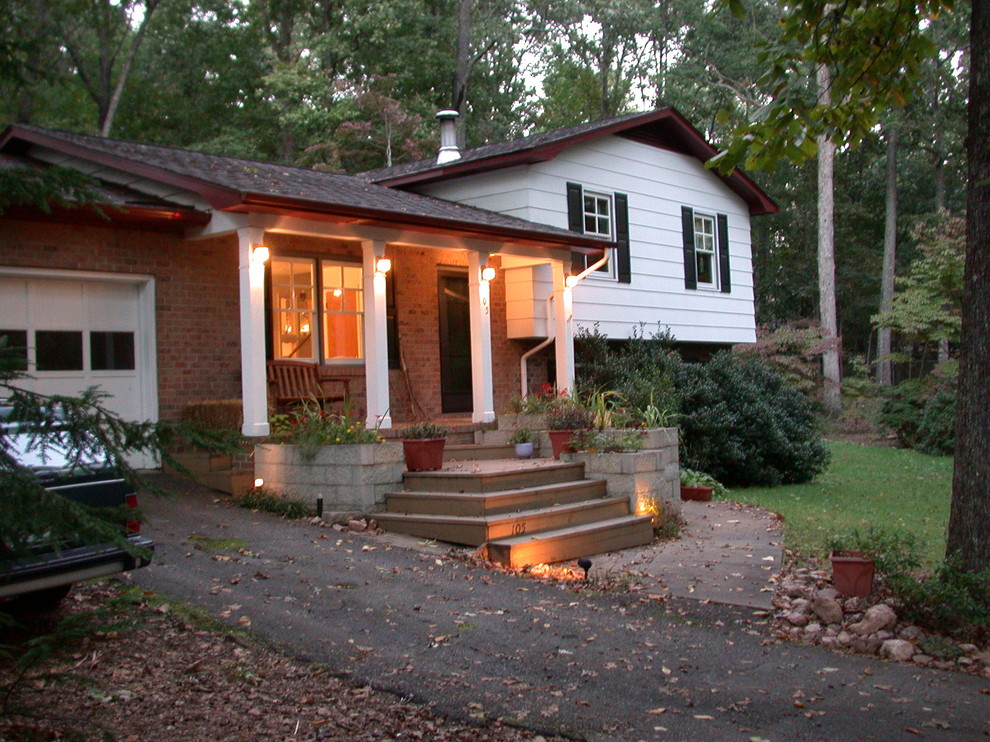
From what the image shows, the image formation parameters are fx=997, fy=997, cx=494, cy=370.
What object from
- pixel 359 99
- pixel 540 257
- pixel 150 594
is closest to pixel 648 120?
pixel 540 257

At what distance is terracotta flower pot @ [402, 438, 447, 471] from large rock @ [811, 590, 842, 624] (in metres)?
4.26

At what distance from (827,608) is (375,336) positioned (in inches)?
235

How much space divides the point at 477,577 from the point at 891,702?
131 inches

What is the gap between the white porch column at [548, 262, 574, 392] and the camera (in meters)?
14.1

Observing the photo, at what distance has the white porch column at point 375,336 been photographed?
36.1 feet

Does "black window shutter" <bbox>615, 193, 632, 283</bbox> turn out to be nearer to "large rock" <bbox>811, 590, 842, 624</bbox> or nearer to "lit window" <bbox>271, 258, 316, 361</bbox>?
"lit window" <bbox>271, 258, 316, 361</bbox>

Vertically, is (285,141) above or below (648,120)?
above

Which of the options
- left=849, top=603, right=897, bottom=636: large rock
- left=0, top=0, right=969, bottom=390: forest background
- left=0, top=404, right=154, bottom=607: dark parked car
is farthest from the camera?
left=0, top=0, right=969, bottom=390: forest background

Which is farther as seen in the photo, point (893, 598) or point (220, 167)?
point (220, 167)

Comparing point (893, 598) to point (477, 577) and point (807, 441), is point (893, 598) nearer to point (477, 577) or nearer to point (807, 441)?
point (477, 577)

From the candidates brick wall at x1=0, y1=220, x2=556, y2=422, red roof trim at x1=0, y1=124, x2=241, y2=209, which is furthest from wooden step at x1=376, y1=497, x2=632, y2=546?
red roof trim at x1=0, y1=124, x2=241, y2=209

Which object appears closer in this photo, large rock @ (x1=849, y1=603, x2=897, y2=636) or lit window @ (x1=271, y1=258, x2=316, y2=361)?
large rock @ (x1=849, y1=603, x2=897, y2=636)

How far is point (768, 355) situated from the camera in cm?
2738

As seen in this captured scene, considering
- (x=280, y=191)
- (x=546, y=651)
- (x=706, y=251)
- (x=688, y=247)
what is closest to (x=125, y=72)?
(x=688, y=247)
